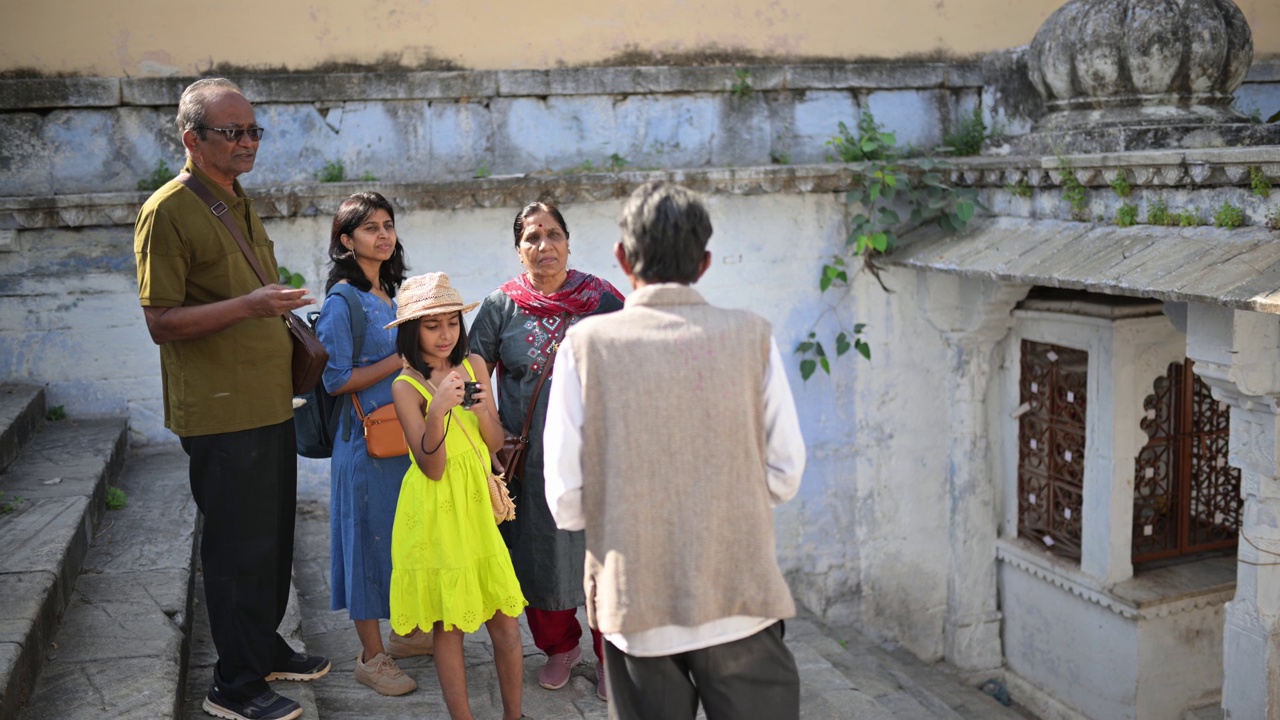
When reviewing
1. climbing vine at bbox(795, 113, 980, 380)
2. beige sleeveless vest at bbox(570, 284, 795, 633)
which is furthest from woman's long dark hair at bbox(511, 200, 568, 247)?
climbing vine at bbox(795, 113, 980, 380)

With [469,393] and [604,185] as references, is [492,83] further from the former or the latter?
[469,393]

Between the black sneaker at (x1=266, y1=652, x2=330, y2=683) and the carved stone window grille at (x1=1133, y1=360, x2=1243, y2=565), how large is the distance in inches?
175

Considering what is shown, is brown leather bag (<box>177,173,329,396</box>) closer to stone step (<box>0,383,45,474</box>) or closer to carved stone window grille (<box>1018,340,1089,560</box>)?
stone step (<box>0,383,45,474</box>)

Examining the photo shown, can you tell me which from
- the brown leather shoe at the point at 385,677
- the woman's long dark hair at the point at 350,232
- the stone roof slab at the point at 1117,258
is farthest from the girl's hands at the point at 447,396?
the stone roof slab at the point at 1117,258

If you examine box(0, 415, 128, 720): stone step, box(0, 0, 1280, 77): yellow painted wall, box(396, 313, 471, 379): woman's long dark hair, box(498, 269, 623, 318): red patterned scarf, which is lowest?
box(0, 415, 128, 720): stone step

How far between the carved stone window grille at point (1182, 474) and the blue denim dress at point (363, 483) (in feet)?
14.0

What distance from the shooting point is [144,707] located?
2.99 metres

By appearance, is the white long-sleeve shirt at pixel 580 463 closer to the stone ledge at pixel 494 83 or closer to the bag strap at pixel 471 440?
the bag strap at pixel 471 440

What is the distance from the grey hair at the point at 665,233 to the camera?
2.28 meters

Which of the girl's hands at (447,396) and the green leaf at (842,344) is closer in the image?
the girl's hands at (447,396)

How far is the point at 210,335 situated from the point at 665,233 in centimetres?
140

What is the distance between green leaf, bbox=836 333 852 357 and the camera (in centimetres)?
636

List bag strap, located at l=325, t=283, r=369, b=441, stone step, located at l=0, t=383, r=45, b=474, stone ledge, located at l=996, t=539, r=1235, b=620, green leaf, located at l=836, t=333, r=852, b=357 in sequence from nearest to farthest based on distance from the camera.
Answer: bag strap, located at l=325, t=283, r=369, b=441
stone step, located at l=0, t=383, r=45, b=474
stone ledge, located at l=996, t=539, r=1235, b=620
green leaf, located at l=836, t=333, r=852, b=357

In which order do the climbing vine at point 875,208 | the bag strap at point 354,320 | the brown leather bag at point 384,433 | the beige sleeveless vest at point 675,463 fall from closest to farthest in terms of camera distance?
the beige sleeveless vest at point 675,463 → the brown leather bag at point 384,433 → the bag strap at point 354,320 → the climbing vine at point 875,208
